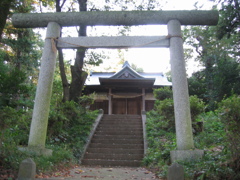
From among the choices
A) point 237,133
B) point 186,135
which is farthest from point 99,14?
point 237,133

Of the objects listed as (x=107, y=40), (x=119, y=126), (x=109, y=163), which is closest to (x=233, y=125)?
(x=107, y=40)

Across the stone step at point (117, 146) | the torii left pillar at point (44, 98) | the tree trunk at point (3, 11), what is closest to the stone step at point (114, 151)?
the stone step at point (117, 146)

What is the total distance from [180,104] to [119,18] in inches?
119

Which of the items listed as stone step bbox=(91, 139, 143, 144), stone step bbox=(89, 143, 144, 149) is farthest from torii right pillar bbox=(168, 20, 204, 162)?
stone step bbox=(91, 139, 143, 144)

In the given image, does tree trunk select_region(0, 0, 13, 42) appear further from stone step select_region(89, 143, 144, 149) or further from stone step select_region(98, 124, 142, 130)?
stone step select_region(98, 124, 142, 130)

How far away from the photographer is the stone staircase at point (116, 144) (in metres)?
7.84

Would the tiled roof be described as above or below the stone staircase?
above

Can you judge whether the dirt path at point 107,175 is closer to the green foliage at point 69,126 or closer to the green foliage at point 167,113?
the green foliage at point 69,126

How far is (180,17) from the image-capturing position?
6.36m

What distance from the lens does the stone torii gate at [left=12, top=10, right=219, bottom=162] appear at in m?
5.84

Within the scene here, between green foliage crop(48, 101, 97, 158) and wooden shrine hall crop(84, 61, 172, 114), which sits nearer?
green foliage crop(48, 101, 97, 158)

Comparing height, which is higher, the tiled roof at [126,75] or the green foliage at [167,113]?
the tiled roof at [126,75]

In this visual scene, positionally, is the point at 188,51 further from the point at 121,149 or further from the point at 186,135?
the point at 186,135

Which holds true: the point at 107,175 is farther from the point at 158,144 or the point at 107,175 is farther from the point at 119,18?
the point at 119,18
